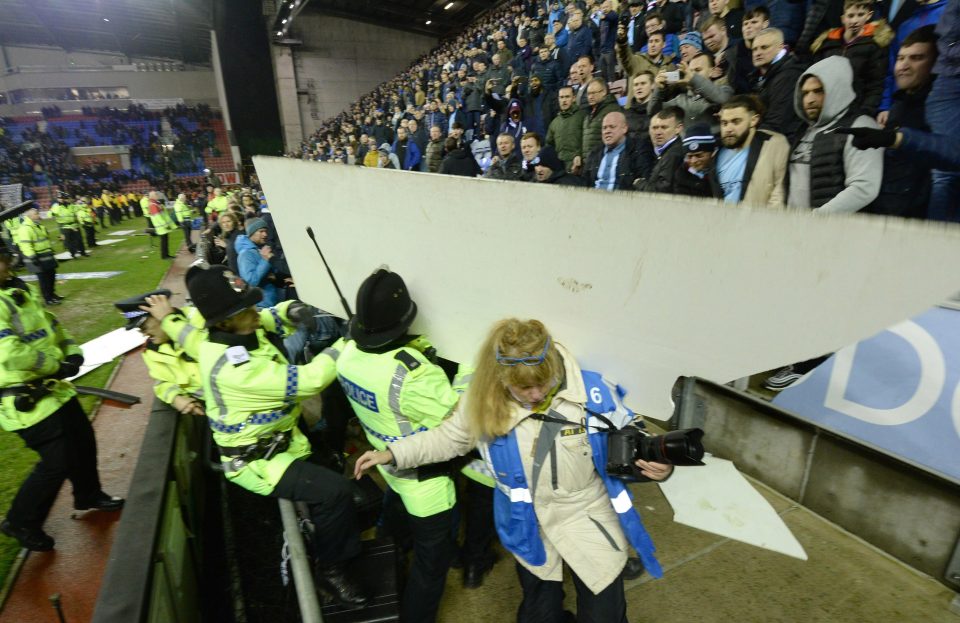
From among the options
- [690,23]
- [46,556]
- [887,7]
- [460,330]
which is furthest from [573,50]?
[46,556]

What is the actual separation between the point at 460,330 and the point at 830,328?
1175mm

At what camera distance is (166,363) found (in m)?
2.78

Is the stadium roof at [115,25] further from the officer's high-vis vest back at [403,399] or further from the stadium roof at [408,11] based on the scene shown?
the officer's high-vis vest back at [403,399]

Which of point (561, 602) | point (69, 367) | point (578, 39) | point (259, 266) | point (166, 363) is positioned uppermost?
point (578, 39)

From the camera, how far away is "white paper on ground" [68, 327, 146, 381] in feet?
19.6

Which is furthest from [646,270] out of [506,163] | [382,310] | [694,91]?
[506,163]

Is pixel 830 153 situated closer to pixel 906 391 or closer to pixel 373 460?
pixel 906 391

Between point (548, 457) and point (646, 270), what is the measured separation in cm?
79

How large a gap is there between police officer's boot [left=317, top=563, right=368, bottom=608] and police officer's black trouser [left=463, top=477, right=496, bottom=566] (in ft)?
2.00

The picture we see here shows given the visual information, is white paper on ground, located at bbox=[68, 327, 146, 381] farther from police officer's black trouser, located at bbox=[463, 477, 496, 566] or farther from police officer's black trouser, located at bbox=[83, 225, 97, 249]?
police officer's black trouser, located at bbox=[83, 225, 97, 249]

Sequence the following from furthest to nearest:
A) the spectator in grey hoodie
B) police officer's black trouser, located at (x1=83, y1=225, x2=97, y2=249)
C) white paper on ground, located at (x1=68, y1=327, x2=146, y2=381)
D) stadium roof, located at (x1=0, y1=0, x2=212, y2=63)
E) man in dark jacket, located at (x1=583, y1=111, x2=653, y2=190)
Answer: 1. stadium roof, located at (x1=0, y1=0, x2=212, y2=63)
2. police officer's black trouser, located at (x1=83, y1=225, x2=97, y2=249)
3. white paper on ground, located at (x1=68, y1=327, x2=146, y2=381)
4. man in dark jacket, located at (x1=583, y1=111, x2=653, y2=190)
5. the spectator in grey hoodie

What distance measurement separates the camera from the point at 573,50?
661 cm

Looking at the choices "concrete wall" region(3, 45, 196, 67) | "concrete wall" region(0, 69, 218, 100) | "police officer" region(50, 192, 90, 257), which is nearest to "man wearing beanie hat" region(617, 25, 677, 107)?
"police officer" region(50, 192, 90, 257)

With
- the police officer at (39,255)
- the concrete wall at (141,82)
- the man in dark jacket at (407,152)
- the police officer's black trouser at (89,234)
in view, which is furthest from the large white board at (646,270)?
the concrete wall at (141,82)
